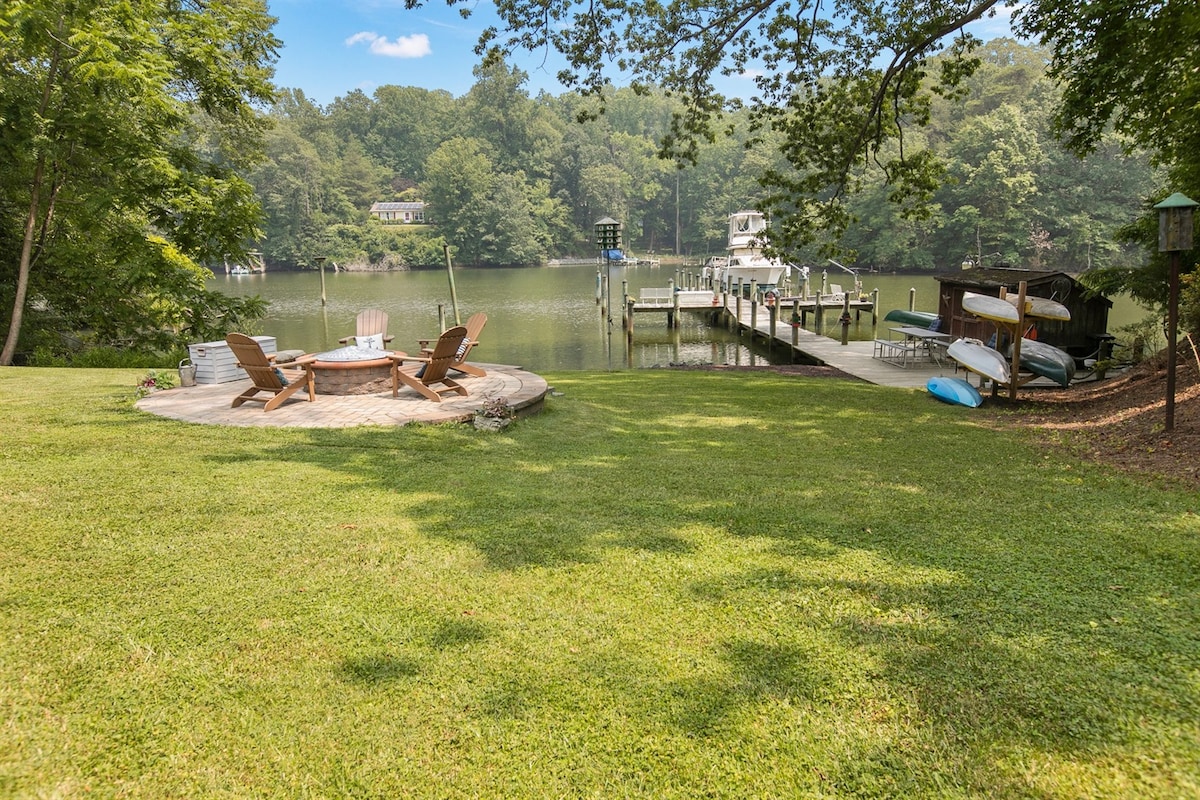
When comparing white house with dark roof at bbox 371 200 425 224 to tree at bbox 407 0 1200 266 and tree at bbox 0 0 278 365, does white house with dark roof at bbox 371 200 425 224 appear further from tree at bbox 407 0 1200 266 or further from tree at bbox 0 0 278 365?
tree at bbox 407 0 1200 266

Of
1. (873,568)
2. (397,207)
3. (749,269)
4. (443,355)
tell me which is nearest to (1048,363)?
(443,355)

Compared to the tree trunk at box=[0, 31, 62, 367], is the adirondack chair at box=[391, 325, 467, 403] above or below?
below

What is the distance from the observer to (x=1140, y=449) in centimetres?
648

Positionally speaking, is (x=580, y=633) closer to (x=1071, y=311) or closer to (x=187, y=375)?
(x=187, y=375)

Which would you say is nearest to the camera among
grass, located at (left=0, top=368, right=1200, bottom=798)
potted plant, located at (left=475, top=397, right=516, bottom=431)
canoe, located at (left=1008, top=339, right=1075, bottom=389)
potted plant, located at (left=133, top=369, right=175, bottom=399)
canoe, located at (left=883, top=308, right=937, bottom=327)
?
grass, located at (left=0, top=368, right=1200, bottom=798)

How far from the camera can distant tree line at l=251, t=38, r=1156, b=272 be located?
4681cm

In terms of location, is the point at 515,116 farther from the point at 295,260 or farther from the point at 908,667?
the point at 908,667

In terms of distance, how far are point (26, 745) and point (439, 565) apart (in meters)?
1.72

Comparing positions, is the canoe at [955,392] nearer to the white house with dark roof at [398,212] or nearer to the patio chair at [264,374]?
the patio chair at [264,374]

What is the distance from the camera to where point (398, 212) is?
85.0 m

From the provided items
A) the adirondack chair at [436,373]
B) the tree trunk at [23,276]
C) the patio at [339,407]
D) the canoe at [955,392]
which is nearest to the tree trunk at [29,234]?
the tree trunk at [23,276]

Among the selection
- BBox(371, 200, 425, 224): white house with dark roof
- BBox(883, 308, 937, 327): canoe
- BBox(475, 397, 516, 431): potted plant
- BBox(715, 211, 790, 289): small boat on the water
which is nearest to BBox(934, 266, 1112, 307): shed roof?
BBox(883, 308, 937, 327): canoe

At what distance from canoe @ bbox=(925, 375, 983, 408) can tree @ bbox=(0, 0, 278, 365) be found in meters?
12.9

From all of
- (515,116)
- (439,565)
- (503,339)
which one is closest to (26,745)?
(439,565)
